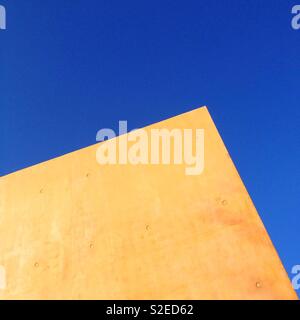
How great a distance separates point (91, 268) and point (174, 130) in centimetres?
196

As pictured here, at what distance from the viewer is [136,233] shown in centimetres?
413

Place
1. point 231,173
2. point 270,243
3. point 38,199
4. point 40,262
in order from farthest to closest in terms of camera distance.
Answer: point 38,199, point 40,262, point 231,173, point 270,243

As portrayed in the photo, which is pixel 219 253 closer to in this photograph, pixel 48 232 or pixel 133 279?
pixel 133 279

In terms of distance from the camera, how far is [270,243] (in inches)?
141

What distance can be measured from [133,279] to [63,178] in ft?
6.00

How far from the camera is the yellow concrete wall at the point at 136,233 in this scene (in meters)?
3.59

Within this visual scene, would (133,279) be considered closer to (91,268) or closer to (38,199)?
(91,268)

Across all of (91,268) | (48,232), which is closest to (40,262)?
(48,232)

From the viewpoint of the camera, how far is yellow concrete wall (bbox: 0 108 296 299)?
11.8 ft
